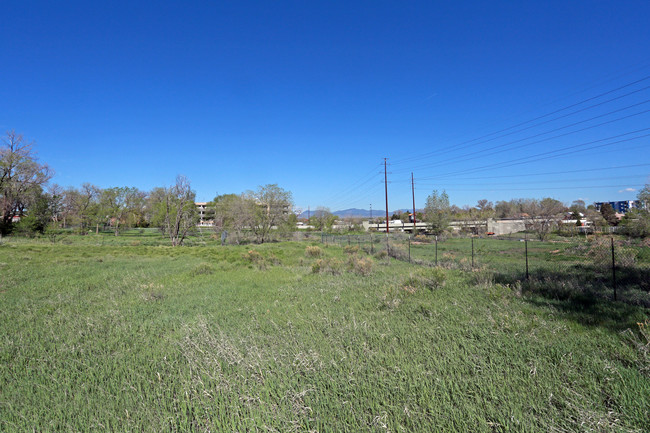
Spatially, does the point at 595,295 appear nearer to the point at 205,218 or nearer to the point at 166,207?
the point at 166,207

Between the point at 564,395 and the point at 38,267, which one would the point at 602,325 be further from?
the point at 38,267

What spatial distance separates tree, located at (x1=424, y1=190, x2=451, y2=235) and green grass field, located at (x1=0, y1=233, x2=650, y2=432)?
144ft

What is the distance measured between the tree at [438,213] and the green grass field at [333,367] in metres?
44.0

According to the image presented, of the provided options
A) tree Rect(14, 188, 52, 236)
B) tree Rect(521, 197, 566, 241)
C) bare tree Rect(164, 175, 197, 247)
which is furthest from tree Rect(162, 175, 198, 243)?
tree Rect(521, 197, 566, 241)

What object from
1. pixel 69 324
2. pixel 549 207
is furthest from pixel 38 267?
pixel 549 207

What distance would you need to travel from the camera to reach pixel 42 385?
3.74 metres

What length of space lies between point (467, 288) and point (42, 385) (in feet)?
29.2

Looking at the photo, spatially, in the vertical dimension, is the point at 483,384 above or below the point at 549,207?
below

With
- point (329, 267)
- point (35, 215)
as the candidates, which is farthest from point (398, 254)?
point (35, 215)

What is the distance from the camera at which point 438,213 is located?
5191 centimetres

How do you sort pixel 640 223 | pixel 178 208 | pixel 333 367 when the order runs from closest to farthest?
pixel 333 367
pixel 640 223
pixel 178 208

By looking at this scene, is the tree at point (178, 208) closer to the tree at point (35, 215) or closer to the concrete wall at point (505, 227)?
the tree at point (35, 215)

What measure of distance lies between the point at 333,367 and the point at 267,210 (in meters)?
40.2

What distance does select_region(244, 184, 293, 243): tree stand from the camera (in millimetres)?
42188
